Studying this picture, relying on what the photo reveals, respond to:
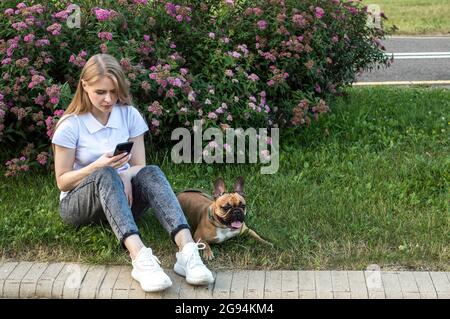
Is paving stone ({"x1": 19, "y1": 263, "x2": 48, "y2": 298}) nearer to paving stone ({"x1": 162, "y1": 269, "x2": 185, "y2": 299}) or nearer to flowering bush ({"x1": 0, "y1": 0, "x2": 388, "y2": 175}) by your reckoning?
paving stone ({"x1": 162, "y1": 269, "x2": 185, "y2": 299})

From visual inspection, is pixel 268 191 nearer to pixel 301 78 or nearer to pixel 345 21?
pixel 301 78

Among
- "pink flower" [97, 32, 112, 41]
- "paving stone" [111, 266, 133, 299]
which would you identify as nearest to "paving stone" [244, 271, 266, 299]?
"paving stone" [111, 266, 133, 299]

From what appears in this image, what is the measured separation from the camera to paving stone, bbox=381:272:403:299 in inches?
152

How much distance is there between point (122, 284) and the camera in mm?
3934

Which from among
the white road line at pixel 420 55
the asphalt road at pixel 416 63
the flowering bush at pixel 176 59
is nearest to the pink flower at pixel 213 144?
the flowering bush at pixel 176 59

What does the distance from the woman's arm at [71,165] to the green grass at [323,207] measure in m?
0.34

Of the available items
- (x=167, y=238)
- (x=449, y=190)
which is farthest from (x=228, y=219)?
(x=449, y=190)

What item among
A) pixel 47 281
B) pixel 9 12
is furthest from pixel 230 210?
pixel 9 12

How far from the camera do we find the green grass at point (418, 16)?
40.2ft

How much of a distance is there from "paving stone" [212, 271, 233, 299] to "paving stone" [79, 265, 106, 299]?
23.2 inches

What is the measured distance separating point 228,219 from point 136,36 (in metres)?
2.05

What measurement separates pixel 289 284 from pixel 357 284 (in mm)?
342

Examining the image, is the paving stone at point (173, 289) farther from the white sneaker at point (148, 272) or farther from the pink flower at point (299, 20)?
the pink flower at point (299, 20)

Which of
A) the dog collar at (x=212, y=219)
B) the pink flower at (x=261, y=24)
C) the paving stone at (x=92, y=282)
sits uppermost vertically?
the pink flower at (x=261, y=24)
